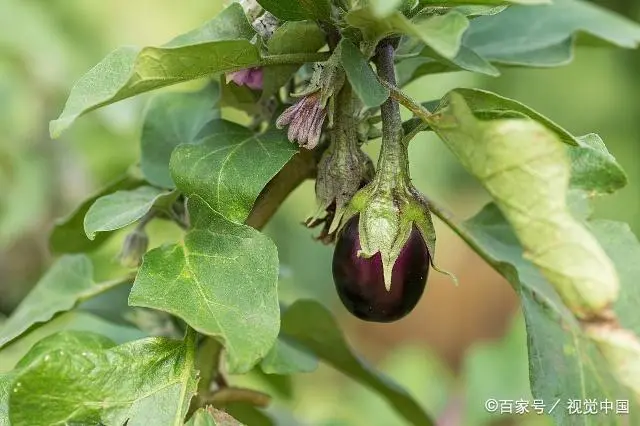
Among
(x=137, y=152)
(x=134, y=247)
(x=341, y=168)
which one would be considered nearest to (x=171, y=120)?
(x=134, y=247)

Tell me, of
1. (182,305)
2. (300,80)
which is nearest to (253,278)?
(182,305)

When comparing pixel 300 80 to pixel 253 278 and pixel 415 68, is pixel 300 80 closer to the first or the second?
pixel 415 68

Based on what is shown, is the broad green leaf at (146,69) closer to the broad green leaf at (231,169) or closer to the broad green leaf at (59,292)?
the broad green leaf at (231,169)

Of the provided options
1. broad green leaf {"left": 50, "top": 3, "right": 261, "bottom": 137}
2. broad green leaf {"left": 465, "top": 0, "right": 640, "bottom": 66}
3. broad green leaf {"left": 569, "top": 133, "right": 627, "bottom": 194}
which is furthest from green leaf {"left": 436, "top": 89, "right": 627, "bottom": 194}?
broad green leaf {"left": 465, "top": 0, "right": 640, "bottom": 66}

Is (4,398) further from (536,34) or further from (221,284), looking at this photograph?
(536,34)

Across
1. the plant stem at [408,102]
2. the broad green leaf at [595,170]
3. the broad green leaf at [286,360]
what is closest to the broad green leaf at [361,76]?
the plant stem at [408,102]
